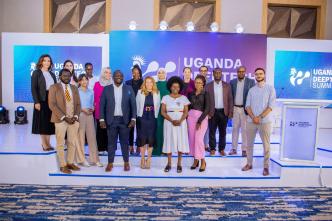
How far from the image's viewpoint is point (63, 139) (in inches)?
194

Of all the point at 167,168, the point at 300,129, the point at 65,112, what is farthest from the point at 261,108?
the point at 65,112

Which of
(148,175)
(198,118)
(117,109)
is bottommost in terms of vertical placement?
(148,175)

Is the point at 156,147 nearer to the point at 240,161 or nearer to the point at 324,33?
the point at 240,161

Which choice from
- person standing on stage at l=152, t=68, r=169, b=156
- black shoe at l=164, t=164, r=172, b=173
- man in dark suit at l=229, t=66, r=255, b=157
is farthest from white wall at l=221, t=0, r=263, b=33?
black shoe at l=164, t=164, r=172, b=173

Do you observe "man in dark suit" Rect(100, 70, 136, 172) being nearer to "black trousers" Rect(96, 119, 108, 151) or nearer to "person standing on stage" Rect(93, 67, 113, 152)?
"person standing on stage" Rect(93, 67, 113, 152)

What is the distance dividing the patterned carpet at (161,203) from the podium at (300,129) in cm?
60

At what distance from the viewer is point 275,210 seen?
4.02 metres

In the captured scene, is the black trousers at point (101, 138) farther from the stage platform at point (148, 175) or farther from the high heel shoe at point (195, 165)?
the high heel shoe at point (195, 165)

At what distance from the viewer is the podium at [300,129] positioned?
17.0 feet

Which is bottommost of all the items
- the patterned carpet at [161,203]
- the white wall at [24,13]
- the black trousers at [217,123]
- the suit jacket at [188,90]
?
the patterned carpet at [161,203]

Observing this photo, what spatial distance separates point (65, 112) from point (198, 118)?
6.45 feet

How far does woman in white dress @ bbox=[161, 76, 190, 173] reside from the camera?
16.4ft

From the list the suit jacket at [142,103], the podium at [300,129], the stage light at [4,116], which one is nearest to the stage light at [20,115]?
the stage light at [4,116]

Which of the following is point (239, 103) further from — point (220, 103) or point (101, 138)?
point (101, 138)
